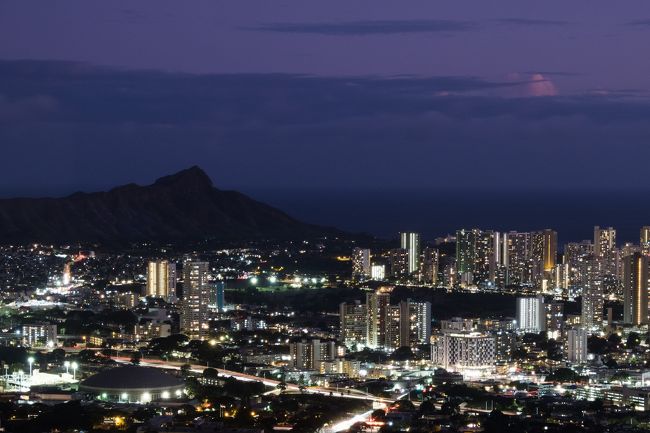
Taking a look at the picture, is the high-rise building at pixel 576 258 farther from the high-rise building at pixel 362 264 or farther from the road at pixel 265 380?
the road at pixel 265 380

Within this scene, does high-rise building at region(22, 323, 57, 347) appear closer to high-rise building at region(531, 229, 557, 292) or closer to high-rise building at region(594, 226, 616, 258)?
high-rise building at region(531, 229, 557, 292)

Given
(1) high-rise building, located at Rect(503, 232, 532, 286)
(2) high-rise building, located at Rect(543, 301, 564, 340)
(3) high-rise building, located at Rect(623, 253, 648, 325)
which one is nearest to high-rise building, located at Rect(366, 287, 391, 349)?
(2) high-rise building, located at Rect(543, 301, 564, 340)

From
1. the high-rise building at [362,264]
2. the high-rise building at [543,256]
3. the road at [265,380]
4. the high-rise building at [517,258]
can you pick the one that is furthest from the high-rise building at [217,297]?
the high-rise building at [543,256]

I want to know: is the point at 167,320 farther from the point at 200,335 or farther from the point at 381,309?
the point at 381,309

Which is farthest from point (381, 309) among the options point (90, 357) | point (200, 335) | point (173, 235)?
point (173, 235)

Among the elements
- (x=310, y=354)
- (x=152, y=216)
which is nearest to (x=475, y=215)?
(x=152, y=216)

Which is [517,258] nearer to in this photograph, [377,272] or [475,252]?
[475,252]
